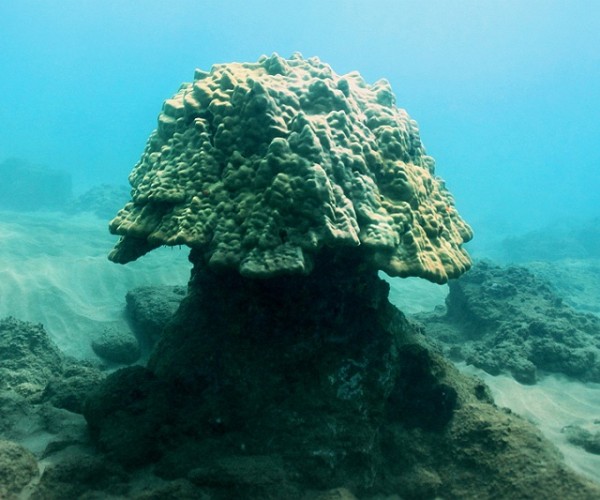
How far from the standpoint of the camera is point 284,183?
11.9ft

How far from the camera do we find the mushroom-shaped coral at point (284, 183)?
3523 millimetres

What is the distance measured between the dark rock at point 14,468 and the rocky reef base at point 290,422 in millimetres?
15

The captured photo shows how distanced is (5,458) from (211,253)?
2.36 meters

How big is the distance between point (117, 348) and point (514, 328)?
7.79 m

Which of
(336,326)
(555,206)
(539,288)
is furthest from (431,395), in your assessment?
(555,206)

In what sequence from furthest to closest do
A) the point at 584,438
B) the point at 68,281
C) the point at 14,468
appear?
the point at 68,281, the point at 584,438, the point at 14,468

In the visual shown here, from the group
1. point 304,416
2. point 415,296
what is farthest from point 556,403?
point 415,296

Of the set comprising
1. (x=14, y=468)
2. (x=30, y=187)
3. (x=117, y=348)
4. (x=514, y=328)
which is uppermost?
(x=30, y=187)

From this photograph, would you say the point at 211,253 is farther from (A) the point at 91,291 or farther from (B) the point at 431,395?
(A) the point at 91,291

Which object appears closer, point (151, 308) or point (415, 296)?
point (151, 308)

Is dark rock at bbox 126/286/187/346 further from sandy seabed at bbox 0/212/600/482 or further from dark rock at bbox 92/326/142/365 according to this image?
sandy seabed at bbox 0/212/600/482

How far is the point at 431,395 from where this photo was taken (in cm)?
445

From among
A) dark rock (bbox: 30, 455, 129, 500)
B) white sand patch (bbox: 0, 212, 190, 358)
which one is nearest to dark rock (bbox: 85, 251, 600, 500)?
dark rock (bbox: 30, 455, 129, 500)

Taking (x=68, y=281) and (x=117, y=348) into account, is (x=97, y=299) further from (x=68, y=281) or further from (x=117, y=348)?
(x=117, y=348)
